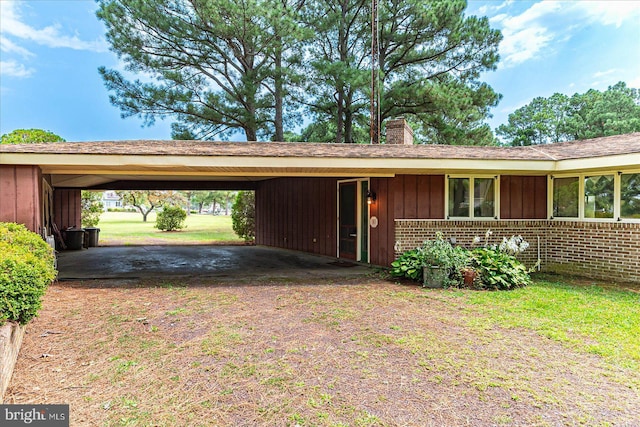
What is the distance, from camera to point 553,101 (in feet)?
107

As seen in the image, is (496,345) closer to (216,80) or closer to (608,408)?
(608,408)

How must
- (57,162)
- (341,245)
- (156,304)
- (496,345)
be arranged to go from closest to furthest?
(496,345) < (156,304) < (57,162) < (341,245)

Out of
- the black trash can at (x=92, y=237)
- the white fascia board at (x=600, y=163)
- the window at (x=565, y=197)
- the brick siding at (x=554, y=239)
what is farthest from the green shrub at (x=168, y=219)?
the white fascia board at (x=600, y=163)

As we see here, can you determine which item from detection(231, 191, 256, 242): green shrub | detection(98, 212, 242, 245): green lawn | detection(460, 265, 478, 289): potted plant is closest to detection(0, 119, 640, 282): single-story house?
detection(460, 265, 478, 289): potted plant

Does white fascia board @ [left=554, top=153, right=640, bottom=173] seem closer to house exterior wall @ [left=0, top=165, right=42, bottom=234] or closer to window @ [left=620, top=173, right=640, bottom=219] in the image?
window @ [left=620, top=173, right=640, bottom=219]

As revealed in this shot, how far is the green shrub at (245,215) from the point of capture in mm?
16359

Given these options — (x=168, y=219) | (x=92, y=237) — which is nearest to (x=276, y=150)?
(x=92, y=237)

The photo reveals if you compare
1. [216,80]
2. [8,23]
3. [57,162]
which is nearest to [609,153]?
[57,162]

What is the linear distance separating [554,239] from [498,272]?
108 inches

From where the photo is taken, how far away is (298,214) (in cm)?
1229

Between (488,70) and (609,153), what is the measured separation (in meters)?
8.96

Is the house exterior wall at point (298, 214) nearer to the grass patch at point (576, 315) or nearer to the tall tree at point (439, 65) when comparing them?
the tall tree at point (439, 65)

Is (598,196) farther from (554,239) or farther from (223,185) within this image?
(223,185)

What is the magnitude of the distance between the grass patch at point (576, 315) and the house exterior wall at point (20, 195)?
705 cm
